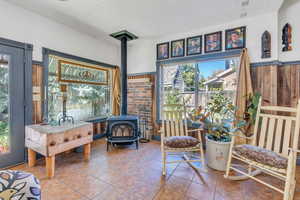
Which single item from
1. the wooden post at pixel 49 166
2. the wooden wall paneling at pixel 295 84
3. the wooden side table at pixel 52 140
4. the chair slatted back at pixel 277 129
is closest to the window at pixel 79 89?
the wooden side table at pixel 52 140

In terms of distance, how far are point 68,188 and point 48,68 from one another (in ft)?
7.07

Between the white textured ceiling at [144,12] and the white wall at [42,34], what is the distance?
13cm

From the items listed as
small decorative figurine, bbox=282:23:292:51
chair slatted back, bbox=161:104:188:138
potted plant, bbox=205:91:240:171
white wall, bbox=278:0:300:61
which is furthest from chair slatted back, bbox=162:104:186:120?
small decorative figurine, bbox=282:23:292:51

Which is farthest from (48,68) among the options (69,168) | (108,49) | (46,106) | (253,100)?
(253,100)

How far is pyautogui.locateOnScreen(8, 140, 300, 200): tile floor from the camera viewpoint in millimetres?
1593

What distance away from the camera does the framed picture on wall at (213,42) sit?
2820mm

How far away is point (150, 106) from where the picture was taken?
3.62 meters

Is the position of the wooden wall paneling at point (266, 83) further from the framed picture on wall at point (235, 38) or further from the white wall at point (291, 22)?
the framed picture on wall at point (235, 38)

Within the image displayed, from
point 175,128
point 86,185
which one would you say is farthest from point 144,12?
point 86,185

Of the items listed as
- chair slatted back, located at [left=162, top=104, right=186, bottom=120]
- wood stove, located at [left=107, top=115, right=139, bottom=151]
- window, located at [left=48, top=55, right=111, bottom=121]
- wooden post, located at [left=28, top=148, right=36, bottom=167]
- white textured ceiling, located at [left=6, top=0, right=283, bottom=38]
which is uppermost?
white textured ceiling, located at [left=6, top=0, right=283, bottom=38]

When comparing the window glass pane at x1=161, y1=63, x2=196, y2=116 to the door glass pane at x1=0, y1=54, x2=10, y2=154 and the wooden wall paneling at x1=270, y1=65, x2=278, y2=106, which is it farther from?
the door glass pane at x1=0, y1=54, x2=10, y2=154

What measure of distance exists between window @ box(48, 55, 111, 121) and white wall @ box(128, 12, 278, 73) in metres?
0.91

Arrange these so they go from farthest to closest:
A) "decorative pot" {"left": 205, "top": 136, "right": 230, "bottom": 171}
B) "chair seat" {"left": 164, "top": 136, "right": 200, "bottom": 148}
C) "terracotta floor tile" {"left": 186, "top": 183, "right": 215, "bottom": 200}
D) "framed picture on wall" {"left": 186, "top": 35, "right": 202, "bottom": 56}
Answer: "framed picture on wall" {"left": 186, "top": 35, "right": 202, "bottom": 56}, "decorative pot" {"left": 205, "top": 136, "right": 230, "bottom": 171}, "chair seat" {"left": 164, "top": 136, "right": 200, "bottom": 148}, "terracotta floor tile" {"left": 186, "top": 183, "right": 215, "bottom": 200}

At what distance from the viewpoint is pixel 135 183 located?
1.82 meters
